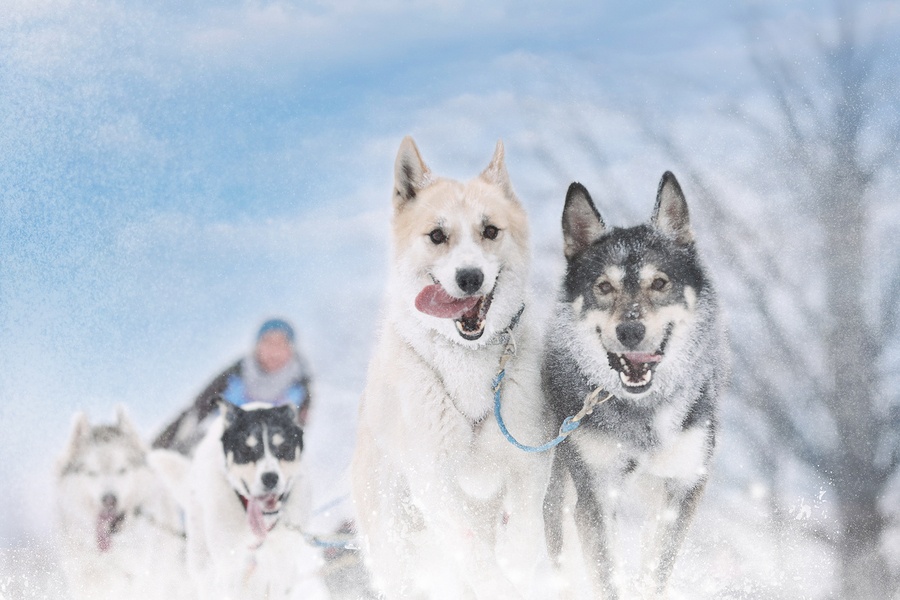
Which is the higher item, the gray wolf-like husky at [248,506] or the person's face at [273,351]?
the person's face at [273,351]

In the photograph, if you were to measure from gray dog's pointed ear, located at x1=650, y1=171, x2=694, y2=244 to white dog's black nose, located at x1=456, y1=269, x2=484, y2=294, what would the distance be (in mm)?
537

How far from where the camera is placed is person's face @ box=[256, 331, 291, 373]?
119 inches

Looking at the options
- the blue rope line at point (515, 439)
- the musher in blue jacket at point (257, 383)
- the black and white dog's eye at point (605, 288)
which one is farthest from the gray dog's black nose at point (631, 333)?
the musher in blue jacket at point (257, 383)

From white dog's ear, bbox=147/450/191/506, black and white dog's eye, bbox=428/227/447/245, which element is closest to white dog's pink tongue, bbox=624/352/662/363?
black and white dog's eye, bbox=428/227/447/245

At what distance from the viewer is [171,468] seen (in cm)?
300

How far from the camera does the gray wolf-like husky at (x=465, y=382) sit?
7.29 ft

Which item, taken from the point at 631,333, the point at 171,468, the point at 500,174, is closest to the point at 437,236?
the point at 500,174

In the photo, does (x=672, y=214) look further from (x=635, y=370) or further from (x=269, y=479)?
(x=269, y=479)

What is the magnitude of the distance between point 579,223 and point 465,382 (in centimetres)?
61

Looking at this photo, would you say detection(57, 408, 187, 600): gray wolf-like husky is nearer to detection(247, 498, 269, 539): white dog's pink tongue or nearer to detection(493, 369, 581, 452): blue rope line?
detection(247, 498, 269, 539): white dog's pink tongue

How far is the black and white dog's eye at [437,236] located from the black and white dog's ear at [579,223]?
36 cm

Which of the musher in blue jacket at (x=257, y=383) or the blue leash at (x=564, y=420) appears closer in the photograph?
the blue leash at (x=564, y=420)

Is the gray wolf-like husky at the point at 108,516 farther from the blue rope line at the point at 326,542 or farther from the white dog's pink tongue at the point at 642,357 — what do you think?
the white dog's pink tongue at the point at 642,357

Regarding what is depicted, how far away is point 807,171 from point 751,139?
274 millimetres
